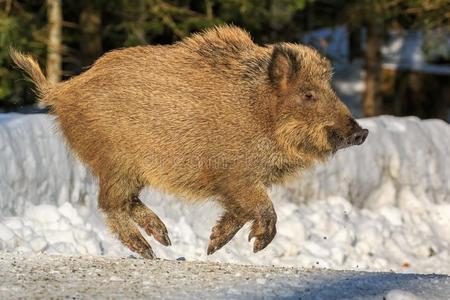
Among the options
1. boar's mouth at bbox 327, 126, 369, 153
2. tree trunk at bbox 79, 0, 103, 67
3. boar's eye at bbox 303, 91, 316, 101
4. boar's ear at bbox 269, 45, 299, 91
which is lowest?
tree trunk at bbox 79, 0, 103, 67

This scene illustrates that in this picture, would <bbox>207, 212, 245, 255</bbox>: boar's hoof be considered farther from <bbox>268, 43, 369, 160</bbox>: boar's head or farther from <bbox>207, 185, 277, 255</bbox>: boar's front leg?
<bbox>268, 43, 369, 160</bbox>: boar's head

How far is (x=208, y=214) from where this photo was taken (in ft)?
40.5

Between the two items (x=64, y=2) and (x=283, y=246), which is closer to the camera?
(x=283, y=246)

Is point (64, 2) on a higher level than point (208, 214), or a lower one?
higher

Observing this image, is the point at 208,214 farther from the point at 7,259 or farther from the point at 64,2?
the point at 64,2

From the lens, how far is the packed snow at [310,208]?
10.9 m

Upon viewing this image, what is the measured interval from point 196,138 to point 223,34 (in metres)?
0.94

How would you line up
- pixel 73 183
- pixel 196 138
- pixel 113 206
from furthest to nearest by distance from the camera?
pixel 73 183, pixel 113 206, pixel 196 138

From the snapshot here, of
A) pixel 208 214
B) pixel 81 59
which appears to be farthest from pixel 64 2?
pixel 208 214

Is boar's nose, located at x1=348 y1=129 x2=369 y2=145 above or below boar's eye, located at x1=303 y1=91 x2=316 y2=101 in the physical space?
below

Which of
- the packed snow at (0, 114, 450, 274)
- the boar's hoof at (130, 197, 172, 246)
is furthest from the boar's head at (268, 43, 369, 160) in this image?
the boar's hoof at (130, 197, 172, 246)

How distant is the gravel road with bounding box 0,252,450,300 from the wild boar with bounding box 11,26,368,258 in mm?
911

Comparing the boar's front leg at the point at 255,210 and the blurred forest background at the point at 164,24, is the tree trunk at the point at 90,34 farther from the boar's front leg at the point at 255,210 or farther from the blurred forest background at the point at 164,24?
the boar's front leg at the point at 255,210

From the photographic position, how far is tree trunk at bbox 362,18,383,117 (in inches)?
826
